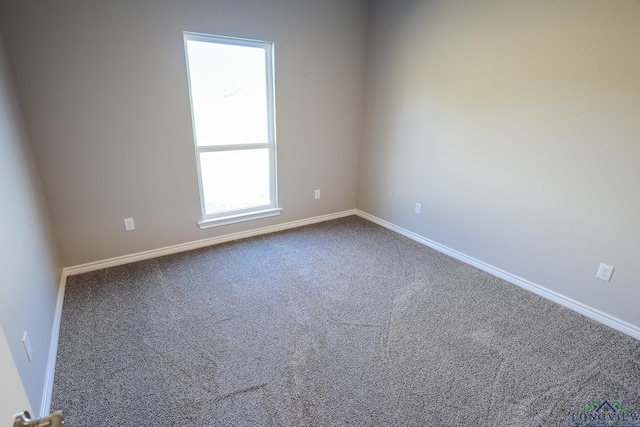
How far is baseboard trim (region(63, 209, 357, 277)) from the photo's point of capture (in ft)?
8.96

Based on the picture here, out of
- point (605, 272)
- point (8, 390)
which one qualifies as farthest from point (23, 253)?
point (605, 272)

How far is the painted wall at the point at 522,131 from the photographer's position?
1.99 meters

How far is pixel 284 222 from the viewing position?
371 cm

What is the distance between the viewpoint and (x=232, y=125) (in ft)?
10.3

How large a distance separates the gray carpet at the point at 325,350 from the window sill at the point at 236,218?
49 centimetres

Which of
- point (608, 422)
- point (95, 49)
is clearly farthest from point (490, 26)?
point (95, 49)

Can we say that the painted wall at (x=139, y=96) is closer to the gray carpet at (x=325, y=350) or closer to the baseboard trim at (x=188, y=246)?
the baseboard trim at (x=188, y=246)

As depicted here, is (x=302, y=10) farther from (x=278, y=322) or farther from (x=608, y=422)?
(x=608, y=422)

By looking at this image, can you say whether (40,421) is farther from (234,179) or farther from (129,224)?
(234,179)

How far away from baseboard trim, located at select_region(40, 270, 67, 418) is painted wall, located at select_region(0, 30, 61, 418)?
37 mm

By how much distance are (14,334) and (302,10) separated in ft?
10.7

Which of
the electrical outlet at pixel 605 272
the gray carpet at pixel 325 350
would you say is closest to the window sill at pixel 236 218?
the gray carpet at pixel 325 350

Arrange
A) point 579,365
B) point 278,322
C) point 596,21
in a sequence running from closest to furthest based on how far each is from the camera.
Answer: point 579,365
point 596,21
point 278,322

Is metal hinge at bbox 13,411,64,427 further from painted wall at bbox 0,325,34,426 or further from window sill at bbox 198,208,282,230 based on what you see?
window sill at bbox 198,208,282,230
